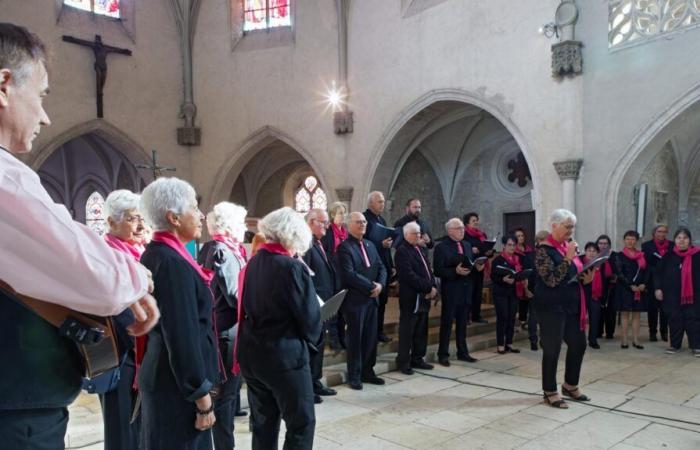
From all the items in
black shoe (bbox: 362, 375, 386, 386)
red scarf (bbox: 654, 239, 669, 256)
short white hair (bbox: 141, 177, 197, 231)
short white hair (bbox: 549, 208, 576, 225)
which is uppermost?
short white hair (bbox: 141, 177, 197, 231)

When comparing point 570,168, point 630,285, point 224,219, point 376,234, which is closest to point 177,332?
point 224,219

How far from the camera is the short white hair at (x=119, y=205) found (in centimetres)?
287

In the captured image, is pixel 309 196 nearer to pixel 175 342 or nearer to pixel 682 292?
pixel 682 292

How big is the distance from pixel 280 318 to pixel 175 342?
0.75 m

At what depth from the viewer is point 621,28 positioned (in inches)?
326

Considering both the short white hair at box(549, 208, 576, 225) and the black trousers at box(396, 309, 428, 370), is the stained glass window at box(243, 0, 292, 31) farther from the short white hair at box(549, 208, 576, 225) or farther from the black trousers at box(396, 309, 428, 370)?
the short white hair at box(549, 208, 576, 225)

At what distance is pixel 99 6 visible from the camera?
1248 centimetres

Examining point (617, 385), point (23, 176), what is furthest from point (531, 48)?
point (23, 176)

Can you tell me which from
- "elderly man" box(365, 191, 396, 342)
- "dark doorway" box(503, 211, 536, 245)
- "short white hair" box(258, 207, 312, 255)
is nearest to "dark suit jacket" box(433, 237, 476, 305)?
"elderly man" box(365, 191, 396, 342)

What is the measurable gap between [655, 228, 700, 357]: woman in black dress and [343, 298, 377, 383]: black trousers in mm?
4141

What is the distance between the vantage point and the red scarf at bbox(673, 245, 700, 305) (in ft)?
22.5

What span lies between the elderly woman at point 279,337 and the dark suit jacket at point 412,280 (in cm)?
290

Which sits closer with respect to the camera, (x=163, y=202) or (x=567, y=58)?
(x=163, y=202)

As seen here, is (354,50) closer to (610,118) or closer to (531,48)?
(531,48)
